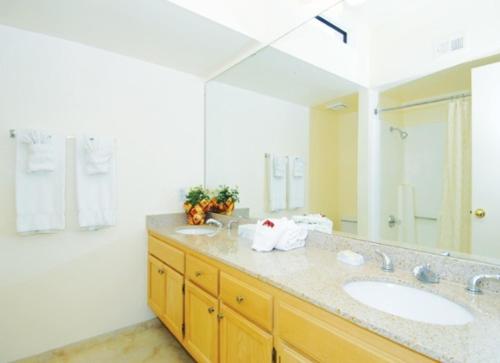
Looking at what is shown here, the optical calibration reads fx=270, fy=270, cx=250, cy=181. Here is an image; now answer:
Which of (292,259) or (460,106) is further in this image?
(292,259)

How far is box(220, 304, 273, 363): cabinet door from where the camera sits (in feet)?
3.57

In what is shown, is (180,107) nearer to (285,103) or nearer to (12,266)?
(285,103)

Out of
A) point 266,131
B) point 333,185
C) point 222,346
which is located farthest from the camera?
point 266,131

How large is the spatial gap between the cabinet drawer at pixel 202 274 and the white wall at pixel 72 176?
816 mm

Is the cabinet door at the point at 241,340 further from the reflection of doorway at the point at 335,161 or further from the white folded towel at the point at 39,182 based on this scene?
the white folded towel at the point at 39,182

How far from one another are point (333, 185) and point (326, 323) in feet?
3.06

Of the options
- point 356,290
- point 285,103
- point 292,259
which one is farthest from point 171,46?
point 356,290

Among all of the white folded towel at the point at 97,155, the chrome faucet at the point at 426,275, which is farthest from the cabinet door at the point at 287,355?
the white folded towel at the point at 97,155

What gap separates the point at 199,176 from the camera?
261cm

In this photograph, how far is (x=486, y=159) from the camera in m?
1.06

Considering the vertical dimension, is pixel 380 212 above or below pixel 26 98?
below

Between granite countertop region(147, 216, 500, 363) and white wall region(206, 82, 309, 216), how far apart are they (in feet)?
1.89

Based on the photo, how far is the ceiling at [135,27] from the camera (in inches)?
61.6

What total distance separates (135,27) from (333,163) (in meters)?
1.55
